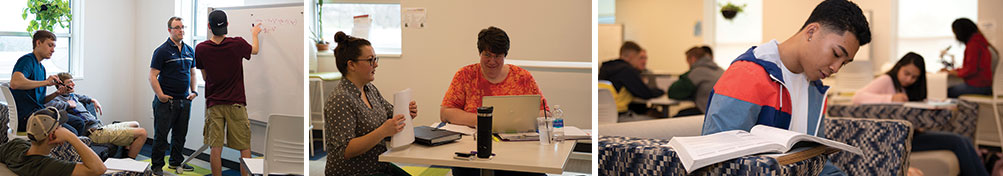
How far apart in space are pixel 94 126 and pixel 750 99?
6.27 ft

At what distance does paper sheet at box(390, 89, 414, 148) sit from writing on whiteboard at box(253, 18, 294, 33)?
0.72m

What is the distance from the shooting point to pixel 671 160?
1.30 meters

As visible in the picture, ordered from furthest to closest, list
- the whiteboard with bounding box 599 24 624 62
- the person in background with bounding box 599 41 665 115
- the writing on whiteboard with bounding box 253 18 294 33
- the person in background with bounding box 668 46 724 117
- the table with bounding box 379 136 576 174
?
the whiteboard with bounding box 599 24 624 62 → the person in background with bounding box 668 46 724 117 → the person in background with bounding box 599 41 665 115 → the writing on whiteboard with bounding box 253 18 294 33 → the table with bounding box 379 136 576 174

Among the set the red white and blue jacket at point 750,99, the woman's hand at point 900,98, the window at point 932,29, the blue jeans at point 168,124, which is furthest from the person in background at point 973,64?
the blue jeans at point 168,124

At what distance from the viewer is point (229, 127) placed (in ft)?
7.13

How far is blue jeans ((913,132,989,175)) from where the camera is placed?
12.0 ft

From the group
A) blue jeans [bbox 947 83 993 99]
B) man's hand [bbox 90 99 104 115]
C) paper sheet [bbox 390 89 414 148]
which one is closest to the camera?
paper sheet [bbox 390 89 414 148]

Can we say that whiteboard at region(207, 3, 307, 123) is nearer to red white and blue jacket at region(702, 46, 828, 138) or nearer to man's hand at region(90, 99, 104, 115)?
man's hand at region(90, 99, 104, 115)

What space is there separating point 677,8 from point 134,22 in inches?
287

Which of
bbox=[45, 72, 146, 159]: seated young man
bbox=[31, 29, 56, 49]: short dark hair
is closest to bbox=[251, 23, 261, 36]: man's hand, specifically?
bbox=[45, 72, 146, 159]: seated young man

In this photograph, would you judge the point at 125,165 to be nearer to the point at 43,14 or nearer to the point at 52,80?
the point at 52,80

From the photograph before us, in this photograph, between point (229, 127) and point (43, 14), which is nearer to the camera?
point (43, 14)

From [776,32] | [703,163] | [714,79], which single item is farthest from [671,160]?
[776,32]

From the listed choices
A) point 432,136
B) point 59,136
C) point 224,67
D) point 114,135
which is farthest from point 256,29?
point 432,136
